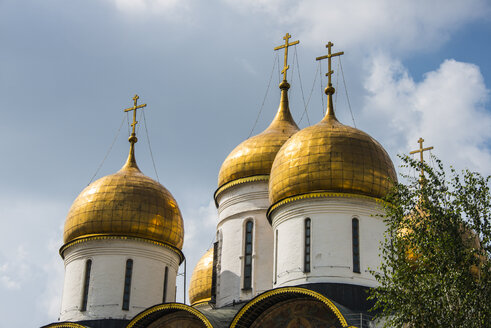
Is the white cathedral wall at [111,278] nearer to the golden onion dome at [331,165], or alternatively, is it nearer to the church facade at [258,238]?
the church facade at [258,238]

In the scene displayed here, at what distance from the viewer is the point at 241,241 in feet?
68.5

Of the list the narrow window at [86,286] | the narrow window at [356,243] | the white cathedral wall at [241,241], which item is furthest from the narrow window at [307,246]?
the narrow window at [86,286]

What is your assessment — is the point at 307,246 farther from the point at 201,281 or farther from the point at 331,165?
the point at 201,281

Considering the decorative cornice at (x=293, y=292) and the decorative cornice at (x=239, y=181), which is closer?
the decorative cornice at (x=293, y=292)

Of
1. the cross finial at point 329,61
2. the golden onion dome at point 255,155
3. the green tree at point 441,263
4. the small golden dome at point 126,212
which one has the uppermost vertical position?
the cross finial at point 329,61

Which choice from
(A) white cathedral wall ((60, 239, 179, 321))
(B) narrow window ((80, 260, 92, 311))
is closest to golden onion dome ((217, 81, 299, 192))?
(A) white cathedral wall ((60, 239, 179, 321))

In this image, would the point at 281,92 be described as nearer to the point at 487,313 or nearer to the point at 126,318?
the point at 126,318

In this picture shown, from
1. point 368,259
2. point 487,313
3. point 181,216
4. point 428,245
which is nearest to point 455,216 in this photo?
point 428,245

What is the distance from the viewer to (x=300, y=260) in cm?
1833

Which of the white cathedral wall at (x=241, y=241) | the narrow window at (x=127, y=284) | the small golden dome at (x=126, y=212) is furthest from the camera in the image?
the small golden dome at (x=126, y=212)

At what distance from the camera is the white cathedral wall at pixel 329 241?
1803cm

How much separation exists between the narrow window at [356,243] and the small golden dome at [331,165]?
689 mm

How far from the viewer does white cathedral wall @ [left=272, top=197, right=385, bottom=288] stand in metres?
18.0

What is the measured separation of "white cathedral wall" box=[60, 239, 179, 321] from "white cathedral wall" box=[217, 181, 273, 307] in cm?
174
